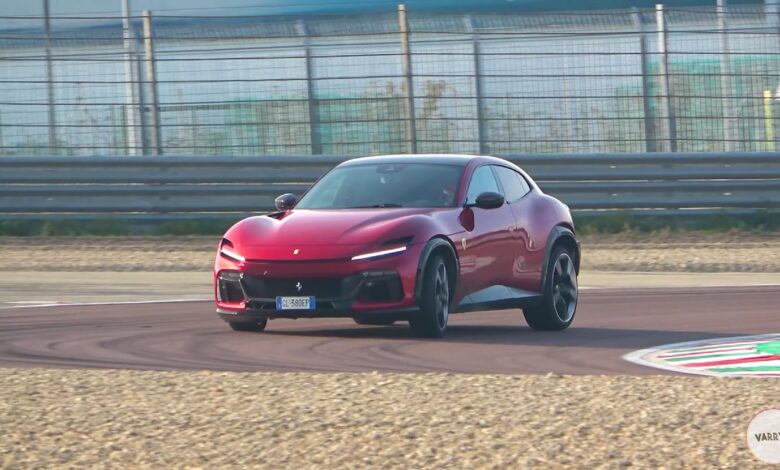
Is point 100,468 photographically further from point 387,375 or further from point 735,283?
point 735,283

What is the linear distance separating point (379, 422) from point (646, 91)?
578 inches

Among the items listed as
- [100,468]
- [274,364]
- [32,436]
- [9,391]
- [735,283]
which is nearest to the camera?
[100,468]

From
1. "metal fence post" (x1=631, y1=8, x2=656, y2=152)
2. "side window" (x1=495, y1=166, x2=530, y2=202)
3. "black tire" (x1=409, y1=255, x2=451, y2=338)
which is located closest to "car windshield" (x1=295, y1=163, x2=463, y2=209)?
"side window" (x1=495, y1=166, x2=530, y2=202)

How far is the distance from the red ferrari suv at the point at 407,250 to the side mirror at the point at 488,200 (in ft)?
0.03

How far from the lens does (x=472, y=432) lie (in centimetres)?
685

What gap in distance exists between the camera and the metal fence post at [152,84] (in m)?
20.6

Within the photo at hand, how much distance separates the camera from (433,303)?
11.0m

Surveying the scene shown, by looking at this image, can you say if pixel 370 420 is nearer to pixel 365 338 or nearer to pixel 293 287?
pixel 293 287

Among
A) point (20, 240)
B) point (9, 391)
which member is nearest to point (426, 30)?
point (20, 240)

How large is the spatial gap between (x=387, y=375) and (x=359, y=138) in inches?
496

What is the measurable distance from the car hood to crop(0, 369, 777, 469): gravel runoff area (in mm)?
2446

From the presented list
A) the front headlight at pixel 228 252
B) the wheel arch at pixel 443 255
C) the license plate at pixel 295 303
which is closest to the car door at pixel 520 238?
the wheel arch at pixel 443 255

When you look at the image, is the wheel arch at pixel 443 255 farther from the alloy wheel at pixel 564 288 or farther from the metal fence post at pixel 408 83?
the metal fence post at pixel 408 83

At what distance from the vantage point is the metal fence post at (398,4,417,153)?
20672 mm
